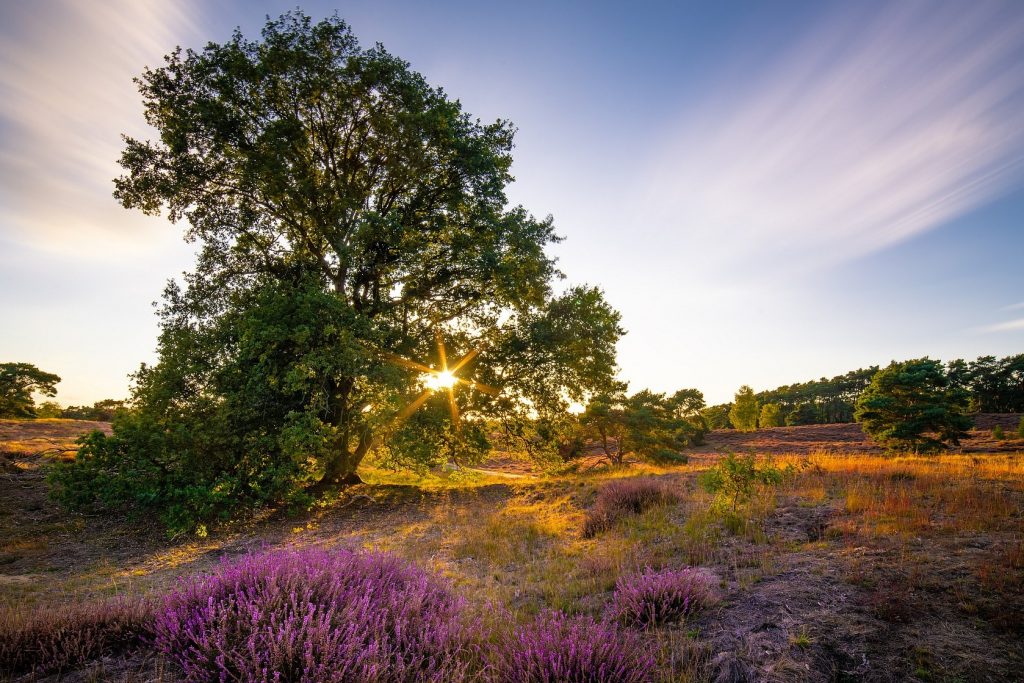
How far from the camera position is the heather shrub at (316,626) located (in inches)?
108

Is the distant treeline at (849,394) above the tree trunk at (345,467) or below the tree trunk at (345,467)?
above

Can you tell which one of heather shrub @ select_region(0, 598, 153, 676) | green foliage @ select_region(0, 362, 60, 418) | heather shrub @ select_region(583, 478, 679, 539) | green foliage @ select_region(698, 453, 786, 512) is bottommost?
heather shrub @ select_region(583, 478, 679, 539)

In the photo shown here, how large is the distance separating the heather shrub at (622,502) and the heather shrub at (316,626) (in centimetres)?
486

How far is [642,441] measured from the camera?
80.8 ft

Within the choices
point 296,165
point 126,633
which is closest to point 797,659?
point 126,633

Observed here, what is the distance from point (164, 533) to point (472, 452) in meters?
8.80

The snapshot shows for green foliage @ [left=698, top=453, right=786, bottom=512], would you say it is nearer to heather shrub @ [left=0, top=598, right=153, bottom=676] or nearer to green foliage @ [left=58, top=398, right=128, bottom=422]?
heather shrub @ [left=0, top=598, right=153, bottom=676]

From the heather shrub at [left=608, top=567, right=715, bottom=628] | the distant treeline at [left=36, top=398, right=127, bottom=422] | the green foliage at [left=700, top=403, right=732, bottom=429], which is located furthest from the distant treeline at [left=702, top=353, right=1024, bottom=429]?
the distant treeline at [left=36, top=398, right=127, bottom=422]

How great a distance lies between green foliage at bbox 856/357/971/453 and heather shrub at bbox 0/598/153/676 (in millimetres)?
35916

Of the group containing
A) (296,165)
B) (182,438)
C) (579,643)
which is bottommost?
(579,643)

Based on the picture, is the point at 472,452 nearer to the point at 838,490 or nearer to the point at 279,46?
the point at 838,490

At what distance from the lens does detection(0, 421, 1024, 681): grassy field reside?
336cm

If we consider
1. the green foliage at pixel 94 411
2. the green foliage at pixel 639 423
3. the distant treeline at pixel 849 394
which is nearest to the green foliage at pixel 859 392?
the distant treeline at pixel 849 394

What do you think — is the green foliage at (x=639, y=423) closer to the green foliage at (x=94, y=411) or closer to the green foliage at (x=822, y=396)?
the green foliage at (x=94, y=411)
